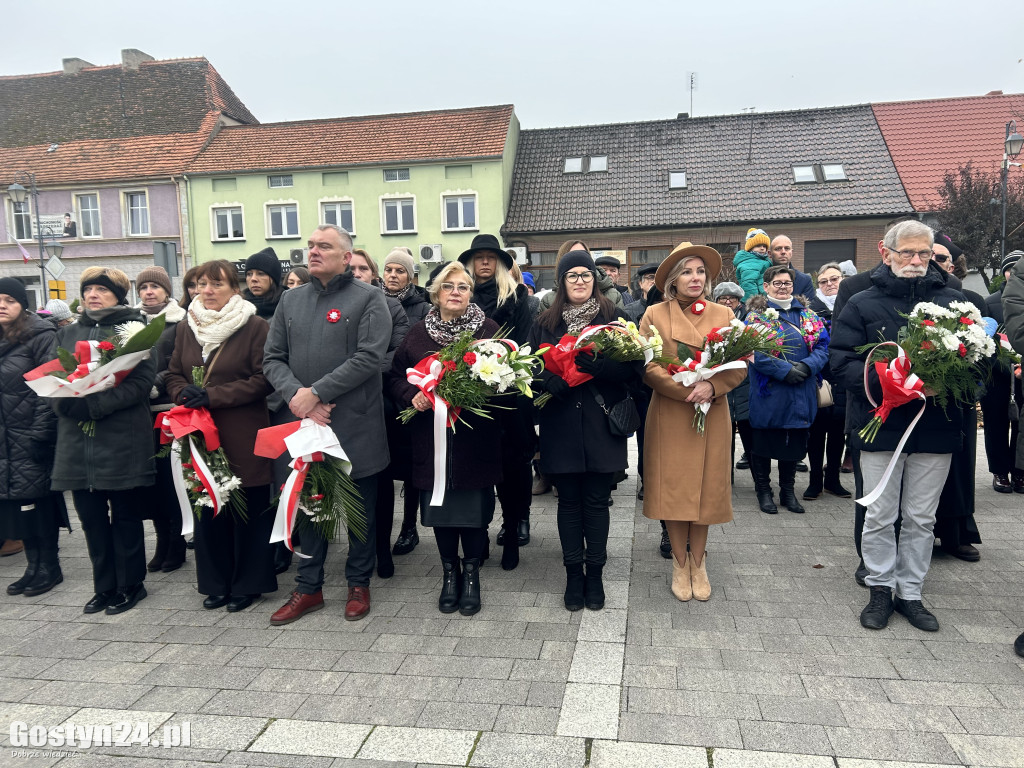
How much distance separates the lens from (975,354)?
3.55 m

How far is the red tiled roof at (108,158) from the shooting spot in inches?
1046

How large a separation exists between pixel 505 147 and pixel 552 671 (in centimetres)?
2413

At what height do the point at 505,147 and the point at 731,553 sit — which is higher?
the point at 505,147

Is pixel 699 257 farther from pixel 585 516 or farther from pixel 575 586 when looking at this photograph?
pixel 575 586

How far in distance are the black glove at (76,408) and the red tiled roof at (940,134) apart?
24833mm

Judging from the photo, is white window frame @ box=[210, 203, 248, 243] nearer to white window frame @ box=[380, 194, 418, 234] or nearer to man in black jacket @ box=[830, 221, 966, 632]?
white window frame @ box=[380, 194, 418, 234]

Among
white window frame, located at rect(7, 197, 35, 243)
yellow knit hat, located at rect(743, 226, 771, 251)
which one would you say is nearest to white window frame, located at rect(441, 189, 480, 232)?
white window frame, located at rect(7, 197, 35, 243)

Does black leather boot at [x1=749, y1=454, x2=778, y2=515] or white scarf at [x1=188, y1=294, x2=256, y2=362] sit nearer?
white scarf at [x1=188, y1=294, x2=256, y2=362]

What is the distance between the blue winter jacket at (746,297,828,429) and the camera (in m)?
6.01

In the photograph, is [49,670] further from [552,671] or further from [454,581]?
[552,671]

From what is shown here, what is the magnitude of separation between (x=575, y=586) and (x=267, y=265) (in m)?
3.12

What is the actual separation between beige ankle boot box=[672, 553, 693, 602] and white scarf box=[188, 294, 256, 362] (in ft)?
10.3

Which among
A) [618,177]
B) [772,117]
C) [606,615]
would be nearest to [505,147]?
[618,177]

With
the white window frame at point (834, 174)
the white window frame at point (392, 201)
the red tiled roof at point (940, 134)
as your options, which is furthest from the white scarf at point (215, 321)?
the white window frame at point (834, 174)
